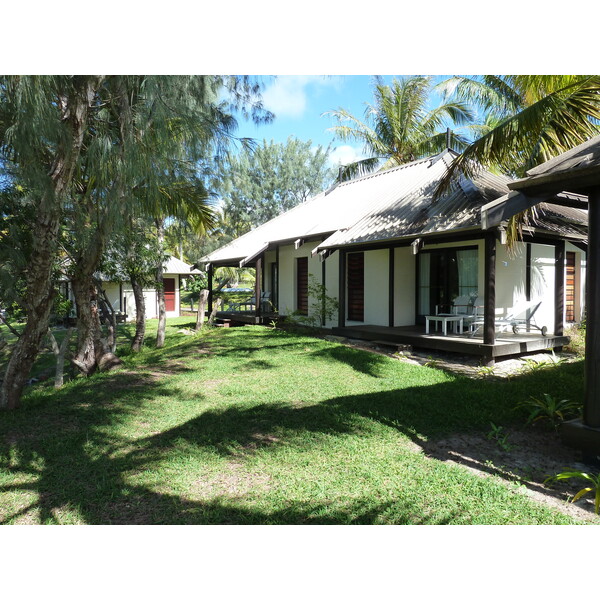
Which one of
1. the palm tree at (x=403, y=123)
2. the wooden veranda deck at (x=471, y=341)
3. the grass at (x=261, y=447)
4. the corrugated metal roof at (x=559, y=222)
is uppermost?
the palm tree at (x=403, y=123)

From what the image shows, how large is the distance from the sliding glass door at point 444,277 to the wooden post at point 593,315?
24.5 ft

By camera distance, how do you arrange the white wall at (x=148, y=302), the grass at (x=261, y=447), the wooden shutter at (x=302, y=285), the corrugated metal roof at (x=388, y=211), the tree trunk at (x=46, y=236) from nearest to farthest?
the grass at (x=261, y=447)
the tree trunk at (x=46, y=236)
the corrugated metal roof at (x=388, y=211)
the wooden shutter at (x=302, y=285)
the white wall at (x=148, y=302)

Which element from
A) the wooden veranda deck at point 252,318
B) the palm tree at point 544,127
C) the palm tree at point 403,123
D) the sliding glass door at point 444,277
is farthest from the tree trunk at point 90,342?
the palm tree at point 403,123

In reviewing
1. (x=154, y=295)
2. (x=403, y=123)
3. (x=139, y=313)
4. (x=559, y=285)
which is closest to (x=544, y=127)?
(x=559, y=285)

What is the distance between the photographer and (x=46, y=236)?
6008 mm

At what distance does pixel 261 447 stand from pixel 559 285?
1013cm

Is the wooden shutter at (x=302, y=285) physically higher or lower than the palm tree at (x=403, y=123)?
lower

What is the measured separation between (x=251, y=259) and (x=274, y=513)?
13844 mm

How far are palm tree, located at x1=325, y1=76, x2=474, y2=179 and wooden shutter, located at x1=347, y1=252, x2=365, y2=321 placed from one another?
949cm

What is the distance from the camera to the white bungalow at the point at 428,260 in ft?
32.8

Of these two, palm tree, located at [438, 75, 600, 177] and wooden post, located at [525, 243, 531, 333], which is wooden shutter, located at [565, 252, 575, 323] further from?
palm tree, located at [438, 75, 600, 177]

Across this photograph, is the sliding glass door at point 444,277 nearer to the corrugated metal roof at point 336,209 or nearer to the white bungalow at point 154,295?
the corrugated metal roof at point 336,209
